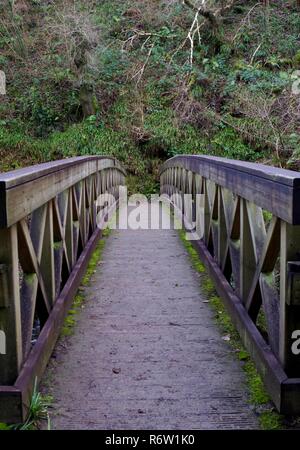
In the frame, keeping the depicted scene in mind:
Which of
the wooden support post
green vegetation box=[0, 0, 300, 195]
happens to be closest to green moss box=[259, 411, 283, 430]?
the wooden support post

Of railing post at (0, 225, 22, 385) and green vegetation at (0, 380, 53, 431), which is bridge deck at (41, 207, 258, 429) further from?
railing post at (0, 225, 22, 385)

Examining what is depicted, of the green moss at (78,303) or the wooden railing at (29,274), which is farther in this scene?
the green moss at (78,303)

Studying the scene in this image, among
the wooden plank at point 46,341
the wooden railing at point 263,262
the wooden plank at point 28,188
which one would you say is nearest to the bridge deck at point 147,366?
the wooden plank at point 46,341

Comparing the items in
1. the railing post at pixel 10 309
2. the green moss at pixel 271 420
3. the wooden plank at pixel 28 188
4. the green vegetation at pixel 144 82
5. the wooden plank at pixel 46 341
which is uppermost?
the green vegetation at pixel 144 82

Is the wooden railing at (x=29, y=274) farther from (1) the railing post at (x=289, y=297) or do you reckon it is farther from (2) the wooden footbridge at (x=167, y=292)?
(1) the railing post at (x=289, y=297)

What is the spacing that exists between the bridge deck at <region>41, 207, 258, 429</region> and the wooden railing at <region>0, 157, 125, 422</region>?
0.21 m

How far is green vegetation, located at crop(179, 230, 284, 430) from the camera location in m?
2.55

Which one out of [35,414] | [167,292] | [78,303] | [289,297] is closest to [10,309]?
[35,414]

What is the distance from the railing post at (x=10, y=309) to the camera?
2412mm

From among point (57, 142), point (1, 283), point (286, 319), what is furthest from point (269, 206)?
point (57, 142)

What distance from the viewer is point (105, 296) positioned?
15.1ft

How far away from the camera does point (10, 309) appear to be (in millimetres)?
2445
